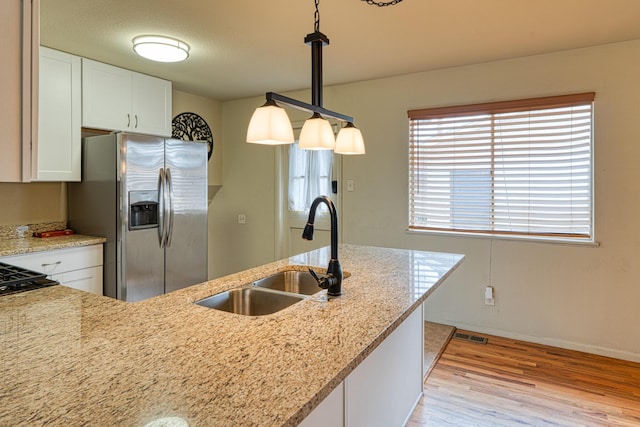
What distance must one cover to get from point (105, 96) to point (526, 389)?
388 cm

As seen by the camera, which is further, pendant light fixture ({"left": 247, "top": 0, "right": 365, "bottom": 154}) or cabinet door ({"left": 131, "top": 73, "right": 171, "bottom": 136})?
cabinet door ({"left": 131, "top": 73, "right": 171, "bottom": 136})

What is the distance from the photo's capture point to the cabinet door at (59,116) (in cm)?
283

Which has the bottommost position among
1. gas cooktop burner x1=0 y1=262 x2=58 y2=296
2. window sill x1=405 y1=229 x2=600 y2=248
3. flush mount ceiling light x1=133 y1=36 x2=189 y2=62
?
gas cooktop burner x1=0 y1=262 x2=58 y2=296

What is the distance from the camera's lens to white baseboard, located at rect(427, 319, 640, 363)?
2.78 m

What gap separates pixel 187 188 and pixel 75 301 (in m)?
2.15

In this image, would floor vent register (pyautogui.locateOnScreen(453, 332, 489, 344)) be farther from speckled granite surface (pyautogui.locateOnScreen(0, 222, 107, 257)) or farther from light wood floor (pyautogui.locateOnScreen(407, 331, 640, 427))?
speckled granite surface (pyautogui.locateOnScreen(0, 222, 107, 257))

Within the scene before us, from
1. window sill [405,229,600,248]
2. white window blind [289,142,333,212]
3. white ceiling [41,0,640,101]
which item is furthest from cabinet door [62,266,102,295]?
window sill [405,229,600,248]

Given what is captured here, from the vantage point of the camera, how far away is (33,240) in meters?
2.94

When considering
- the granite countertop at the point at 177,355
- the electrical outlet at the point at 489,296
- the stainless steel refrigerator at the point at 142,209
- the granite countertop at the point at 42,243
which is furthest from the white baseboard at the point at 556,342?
the granite countertop at the point at 42,243

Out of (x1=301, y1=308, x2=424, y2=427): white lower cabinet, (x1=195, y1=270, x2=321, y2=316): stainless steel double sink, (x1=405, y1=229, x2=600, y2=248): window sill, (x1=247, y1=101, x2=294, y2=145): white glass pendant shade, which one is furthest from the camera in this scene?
(x1=405, y1=229, x2=600, y2=248): window sill

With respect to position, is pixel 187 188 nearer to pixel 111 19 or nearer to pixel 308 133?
pixel 111 19

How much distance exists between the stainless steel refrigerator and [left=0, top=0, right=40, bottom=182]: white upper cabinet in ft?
7.23

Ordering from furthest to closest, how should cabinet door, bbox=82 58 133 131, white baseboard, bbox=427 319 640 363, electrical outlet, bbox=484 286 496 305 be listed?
1. electrical outlet, bbox=484 286 496 305
2. cabinet door, bbox=82 58 133 131
3. white baseboard, bbox=427 319 640 363

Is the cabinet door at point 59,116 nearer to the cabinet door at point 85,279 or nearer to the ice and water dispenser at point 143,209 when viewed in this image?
the ice and water dispenser at point 143,209
